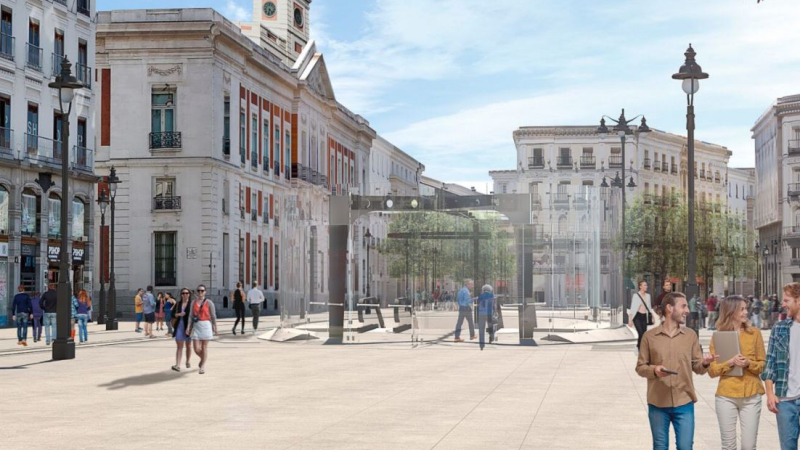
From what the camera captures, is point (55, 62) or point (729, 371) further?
point (55, 62)

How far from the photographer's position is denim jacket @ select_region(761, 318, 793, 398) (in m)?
9.02

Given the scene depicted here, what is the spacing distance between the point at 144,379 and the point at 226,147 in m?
41.2

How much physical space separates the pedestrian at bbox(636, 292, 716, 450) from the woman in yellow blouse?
0.69 ft

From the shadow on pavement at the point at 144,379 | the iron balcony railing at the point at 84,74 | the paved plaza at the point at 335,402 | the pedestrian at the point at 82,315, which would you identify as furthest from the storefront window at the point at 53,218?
the shadow on pavement at the point at 144,379

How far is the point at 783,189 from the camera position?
350ft

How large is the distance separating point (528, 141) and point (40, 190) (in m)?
82.9

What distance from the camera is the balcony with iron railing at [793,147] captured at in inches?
4151

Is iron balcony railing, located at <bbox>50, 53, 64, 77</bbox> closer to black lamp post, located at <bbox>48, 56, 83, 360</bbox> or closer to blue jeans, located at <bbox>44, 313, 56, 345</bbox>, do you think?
blue jeans, located at <bbox>44, 313, 56, 345</bbox>

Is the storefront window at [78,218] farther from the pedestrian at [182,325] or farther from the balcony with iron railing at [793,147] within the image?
the balcony with iron railing at [793,147]

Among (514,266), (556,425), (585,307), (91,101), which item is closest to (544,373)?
(556,425)

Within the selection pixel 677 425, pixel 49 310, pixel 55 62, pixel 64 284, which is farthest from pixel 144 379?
pixel 55 62

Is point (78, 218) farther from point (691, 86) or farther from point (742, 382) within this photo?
point (742, 382)

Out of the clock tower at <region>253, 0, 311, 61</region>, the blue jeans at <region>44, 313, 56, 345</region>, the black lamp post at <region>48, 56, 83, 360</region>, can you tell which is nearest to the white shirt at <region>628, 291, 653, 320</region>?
the black lamp post at <region>48, 56, 83, 360</region>

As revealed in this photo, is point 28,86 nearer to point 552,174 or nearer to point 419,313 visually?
point 419,313
